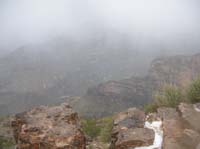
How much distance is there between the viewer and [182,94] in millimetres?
20219

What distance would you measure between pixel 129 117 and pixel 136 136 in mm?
2681

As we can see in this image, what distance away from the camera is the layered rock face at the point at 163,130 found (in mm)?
13875

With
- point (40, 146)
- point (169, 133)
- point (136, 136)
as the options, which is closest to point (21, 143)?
point (40, 146)

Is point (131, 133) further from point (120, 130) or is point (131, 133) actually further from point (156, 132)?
point (156, 132)

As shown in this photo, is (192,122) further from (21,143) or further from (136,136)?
(21,143)

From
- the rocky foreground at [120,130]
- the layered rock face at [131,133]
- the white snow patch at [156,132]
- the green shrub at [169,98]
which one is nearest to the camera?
the rocky foreground at [120,130]

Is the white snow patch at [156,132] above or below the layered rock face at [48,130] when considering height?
below

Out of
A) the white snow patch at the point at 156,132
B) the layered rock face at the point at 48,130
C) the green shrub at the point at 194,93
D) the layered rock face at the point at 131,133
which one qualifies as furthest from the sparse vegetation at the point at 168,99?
the layered rock face at the point at 48,130

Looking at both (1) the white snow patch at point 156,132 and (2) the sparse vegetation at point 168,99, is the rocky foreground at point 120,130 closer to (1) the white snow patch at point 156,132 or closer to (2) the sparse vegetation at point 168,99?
(1) the white snow patch at point 156,132

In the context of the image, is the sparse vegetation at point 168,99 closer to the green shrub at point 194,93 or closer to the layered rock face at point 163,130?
the green shrub at point 194,93

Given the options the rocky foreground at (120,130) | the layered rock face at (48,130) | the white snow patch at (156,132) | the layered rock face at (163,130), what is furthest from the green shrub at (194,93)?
the layered rock face at (48,130)

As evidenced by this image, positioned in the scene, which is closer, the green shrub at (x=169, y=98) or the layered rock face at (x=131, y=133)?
the layered rock face at (x=131, y=133)

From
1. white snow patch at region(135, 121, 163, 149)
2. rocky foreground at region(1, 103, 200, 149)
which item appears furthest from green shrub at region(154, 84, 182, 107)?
white snow patch at region(135, 121, 163, 149)

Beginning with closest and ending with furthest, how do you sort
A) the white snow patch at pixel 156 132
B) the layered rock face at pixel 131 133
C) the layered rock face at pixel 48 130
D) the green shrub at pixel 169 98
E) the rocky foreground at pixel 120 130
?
the layered rock face at pixel 48 130 → the rocky foreground at pixel 120 130 → the white snow patch at pixel 156 132 → the layered rock face at pixel 131 133 → the green shrub at pixel 169 98
